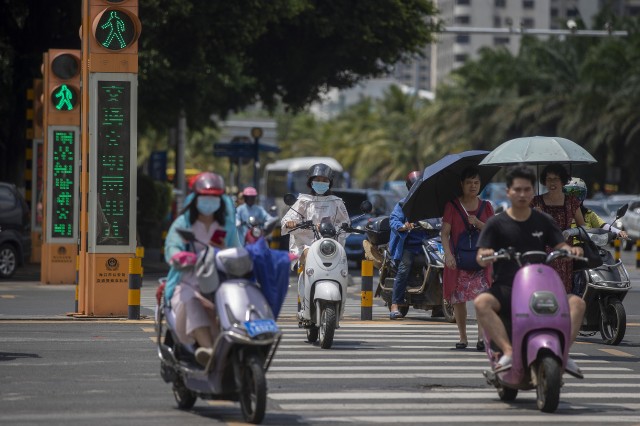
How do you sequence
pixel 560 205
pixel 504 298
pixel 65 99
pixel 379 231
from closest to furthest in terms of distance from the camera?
pixel 504 298 → pixel 560 205 → pixel 379 231 → pixel 65 99

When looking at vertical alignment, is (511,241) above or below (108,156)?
below

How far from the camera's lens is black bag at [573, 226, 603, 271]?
13.3 meters

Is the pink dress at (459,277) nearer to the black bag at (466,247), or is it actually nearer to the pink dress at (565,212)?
the black bag at (466,247)

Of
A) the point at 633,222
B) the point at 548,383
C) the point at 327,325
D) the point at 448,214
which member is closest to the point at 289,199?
the point at 327,325

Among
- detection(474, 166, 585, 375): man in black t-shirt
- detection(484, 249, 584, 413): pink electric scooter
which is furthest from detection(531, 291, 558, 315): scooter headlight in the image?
detection(474, 166, 585, 375): man in black t-shirt

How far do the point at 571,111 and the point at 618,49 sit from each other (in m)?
3.84

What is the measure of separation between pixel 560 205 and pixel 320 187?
2.73 metres

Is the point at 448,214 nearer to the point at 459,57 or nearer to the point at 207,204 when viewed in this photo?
the point at 207,204

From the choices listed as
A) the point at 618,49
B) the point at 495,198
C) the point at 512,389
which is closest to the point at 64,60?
the point at 512,389

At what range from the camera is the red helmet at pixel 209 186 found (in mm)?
9992

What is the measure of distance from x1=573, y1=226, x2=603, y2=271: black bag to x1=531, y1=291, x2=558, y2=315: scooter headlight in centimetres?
346

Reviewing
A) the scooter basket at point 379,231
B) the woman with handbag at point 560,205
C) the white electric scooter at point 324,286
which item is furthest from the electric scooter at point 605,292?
the scooter basket at point 379,231

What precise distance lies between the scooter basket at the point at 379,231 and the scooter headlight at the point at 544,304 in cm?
878

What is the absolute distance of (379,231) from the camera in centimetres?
1909
